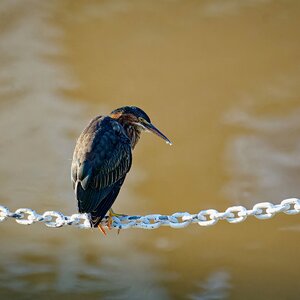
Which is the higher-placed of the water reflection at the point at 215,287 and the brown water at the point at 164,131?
the brown water at the point at 164,131

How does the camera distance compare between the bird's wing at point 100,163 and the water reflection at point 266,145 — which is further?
the water reflection at point 266,145

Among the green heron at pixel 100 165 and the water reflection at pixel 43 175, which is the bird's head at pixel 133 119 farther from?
the water reflection at pixel 43 175

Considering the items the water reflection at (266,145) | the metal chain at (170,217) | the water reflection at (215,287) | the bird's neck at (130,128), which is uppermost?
the water reflection at (266,145)

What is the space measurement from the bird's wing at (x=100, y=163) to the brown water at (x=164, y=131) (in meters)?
0.98

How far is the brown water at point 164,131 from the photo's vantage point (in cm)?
516

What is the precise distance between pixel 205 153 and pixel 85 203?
252 cm

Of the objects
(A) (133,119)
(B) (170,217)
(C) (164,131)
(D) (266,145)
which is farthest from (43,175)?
(B) (170,217)

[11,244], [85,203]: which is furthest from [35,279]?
[85,203]

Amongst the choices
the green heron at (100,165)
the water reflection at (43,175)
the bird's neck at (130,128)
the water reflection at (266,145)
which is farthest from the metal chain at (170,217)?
the water reflection at (266,145)

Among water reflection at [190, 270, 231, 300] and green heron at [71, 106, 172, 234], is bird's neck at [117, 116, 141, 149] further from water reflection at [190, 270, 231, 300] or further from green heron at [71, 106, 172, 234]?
water reflection at [190, 270, 231, 300]

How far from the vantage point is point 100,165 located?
4.05 metres

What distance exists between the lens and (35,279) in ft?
16.9

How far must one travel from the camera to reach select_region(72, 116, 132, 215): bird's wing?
3930 millimetres

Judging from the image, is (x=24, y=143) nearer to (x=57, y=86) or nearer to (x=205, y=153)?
(x=57, y=86)
